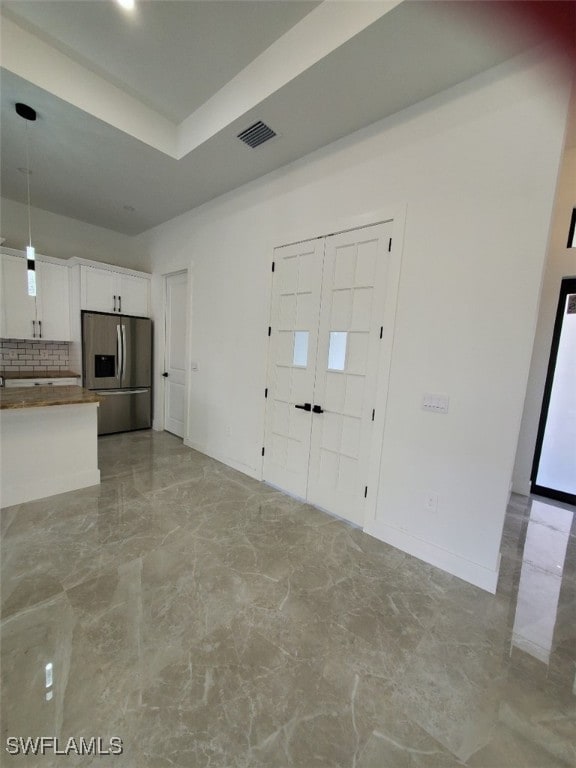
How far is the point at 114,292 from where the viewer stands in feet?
14.4

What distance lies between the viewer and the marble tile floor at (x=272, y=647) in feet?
3.69

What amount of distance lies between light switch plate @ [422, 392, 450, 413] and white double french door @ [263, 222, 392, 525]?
400mm

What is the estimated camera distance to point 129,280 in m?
4.54

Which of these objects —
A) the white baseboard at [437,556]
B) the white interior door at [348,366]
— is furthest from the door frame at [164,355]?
the white baseboard at [437,556]

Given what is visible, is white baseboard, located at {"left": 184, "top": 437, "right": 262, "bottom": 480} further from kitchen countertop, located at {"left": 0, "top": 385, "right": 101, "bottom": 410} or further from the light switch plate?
the light switch plate

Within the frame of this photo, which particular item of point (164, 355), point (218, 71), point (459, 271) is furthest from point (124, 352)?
point (459, 271)

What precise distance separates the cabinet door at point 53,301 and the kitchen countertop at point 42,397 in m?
1.59

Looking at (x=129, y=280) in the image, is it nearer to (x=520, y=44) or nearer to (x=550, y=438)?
(x=520, y=44)

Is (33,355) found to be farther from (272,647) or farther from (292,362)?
(272,647)

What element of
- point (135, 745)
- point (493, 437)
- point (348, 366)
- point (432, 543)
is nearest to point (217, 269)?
point (348, 366)

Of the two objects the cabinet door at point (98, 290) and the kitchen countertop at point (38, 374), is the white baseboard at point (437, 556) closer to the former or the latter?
the kitchen countertop at point (38, 374)

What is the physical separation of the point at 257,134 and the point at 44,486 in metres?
3.55

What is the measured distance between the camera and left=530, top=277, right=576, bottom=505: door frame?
10.4ft

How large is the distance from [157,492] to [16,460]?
1175 millimetres
